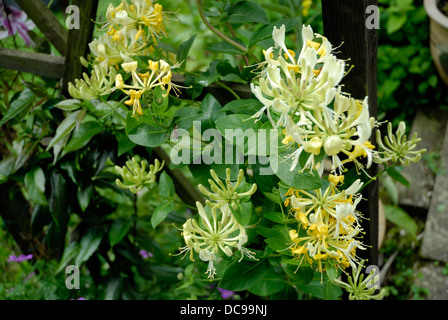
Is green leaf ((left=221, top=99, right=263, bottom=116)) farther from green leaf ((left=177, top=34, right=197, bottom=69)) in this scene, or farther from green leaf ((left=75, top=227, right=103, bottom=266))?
green leaf ((left=75, top=227, right=103, bottom=266))

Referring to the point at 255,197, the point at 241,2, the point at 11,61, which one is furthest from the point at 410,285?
the point at 11,61

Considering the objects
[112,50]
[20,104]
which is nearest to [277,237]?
[112,50]

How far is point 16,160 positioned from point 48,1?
45 cm

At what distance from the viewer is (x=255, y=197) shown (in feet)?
3.31

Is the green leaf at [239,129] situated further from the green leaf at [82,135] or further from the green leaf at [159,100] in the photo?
the green leaf at [82,135]

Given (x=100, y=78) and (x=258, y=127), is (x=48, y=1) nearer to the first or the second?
(x=100, y=78)

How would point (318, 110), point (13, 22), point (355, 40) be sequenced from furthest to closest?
point (13, 22)
point (355, 40)
point (318, 110)

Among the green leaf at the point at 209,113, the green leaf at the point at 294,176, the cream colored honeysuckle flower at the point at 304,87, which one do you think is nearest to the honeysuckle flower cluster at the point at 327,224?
the green leaf at the point at 294,176

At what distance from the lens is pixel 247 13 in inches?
41.2

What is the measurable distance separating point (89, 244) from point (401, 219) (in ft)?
3.75

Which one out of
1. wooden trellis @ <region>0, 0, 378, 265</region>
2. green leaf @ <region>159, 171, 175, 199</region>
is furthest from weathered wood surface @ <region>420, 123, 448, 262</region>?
green leaf @ <region>159, 171, 175, 199</region>

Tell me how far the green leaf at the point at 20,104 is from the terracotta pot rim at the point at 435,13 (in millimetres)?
1475

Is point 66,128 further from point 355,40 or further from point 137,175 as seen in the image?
point 355,40
